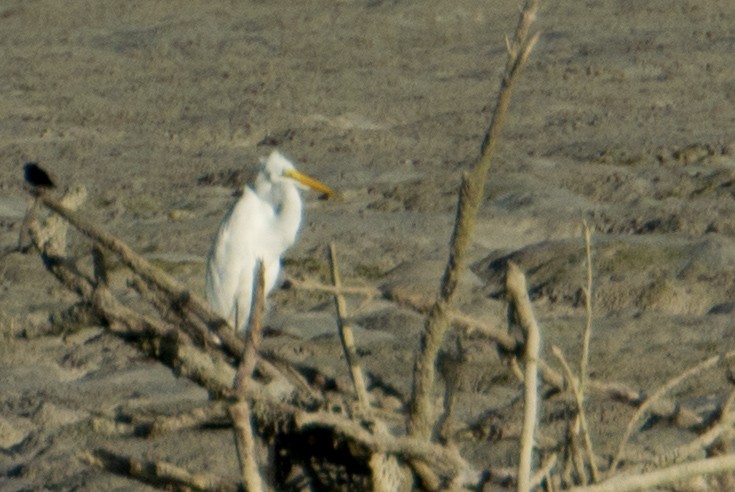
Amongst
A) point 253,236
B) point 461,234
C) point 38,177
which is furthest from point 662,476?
point 253,236

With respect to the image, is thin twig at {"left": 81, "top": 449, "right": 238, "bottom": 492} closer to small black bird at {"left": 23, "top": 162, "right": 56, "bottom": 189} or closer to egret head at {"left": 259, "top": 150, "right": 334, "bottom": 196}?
small black bird at {"left": 23, "top": 162, "right": 56, "bottom": 189}

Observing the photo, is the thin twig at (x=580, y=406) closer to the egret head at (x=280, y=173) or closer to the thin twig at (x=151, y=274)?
the thin twig at (x=151, y=274)

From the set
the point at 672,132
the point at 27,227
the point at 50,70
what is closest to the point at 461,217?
the point at 27,227

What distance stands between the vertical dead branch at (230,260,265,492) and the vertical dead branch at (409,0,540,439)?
0.31 m

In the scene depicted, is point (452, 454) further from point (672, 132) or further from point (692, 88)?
point (692, 88)

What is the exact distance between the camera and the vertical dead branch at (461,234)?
2.43m

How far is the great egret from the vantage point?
6.36 meters

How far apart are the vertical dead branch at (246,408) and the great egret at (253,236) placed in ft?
11.7

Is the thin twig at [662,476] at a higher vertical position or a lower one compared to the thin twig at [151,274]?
lower

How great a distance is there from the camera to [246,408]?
254cm

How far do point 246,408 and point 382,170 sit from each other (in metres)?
5.95

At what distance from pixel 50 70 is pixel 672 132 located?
4390mm

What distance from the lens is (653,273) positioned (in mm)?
6168

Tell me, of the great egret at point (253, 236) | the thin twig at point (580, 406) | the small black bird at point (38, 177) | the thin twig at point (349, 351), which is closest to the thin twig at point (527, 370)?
the thin twig at point (580, 406)
